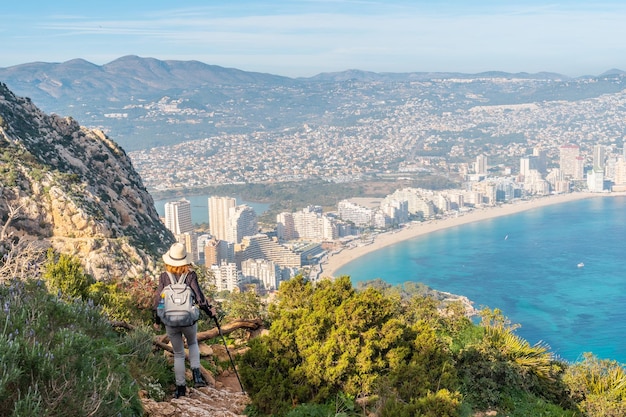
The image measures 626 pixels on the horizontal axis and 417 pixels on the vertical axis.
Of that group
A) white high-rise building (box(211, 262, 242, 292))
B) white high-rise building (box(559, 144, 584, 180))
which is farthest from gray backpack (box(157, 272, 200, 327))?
white high-rise building (box(559, 144, 584, 180))

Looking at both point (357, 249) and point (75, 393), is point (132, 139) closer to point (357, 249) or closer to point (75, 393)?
point (357, 249)

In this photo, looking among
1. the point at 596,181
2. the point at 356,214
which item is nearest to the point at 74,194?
the point at 356,214

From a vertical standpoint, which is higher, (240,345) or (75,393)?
(75,393)

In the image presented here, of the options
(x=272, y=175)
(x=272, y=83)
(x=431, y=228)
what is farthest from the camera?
(x=272, y=83)

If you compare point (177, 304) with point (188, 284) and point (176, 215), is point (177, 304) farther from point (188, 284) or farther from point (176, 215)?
point (176, 215)

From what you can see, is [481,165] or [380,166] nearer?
[481,165]

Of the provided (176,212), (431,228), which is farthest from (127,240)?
(431,228)
